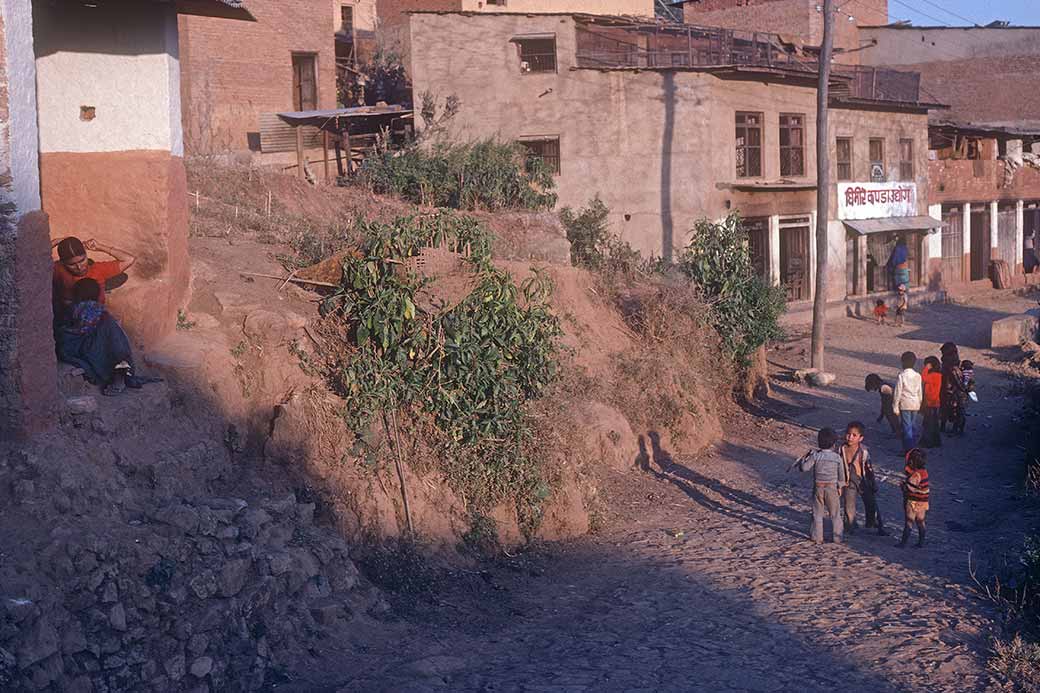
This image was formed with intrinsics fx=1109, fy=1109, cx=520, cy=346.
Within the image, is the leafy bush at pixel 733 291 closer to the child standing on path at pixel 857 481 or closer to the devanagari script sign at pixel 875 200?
the child standing on path at pixel 857 481

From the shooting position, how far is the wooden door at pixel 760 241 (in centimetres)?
2505

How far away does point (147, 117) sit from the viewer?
899cm

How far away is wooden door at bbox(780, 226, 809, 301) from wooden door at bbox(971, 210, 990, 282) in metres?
10.8

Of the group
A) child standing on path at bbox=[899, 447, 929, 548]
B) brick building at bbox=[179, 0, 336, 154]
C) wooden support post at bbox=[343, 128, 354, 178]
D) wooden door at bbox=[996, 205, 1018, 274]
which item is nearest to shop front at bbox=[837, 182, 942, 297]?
wooden door at bbox=[996, 205, 1018, 274]

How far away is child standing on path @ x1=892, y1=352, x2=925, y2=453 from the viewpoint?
1288cm

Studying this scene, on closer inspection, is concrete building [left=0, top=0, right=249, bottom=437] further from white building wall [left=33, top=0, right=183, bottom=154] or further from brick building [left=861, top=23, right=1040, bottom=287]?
brick building [left=861, top=23, right=1040, bottom=287]

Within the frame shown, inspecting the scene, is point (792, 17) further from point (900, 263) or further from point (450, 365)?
point (450, 365)

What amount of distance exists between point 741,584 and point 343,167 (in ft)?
52.1

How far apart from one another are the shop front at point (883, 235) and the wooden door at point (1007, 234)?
17.3ft

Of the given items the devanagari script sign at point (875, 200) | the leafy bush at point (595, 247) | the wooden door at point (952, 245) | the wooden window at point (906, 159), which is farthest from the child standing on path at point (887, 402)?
the wooden door at point (952, 245)

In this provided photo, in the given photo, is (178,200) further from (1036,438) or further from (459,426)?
(1036,438)

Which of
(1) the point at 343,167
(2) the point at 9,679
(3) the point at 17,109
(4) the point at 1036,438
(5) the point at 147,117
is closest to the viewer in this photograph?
(2) the point at 9,679

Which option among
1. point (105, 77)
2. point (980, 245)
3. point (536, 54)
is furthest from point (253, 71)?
point (980, 245)

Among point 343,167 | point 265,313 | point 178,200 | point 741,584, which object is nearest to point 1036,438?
point 741,584
